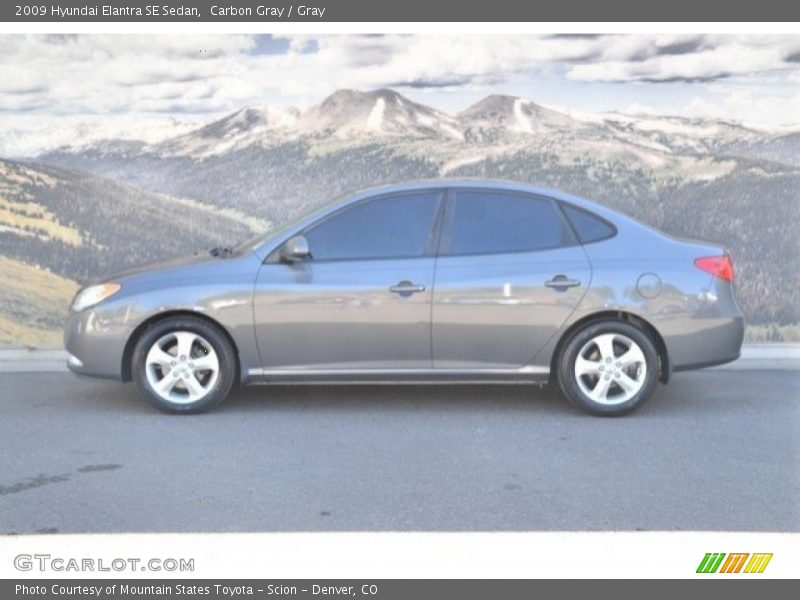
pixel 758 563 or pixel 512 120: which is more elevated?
pixel 512 120

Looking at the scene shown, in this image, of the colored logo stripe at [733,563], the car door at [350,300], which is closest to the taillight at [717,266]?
the car door at [350,300]

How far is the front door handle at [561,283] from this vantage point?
9.00 meters

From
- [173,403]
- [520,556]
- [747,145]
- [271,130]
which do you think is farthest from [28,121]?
[520,556]

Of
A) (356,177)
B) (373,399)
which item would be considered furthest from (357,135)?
(373,399)

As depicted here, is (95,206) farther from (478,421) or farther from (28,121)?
(478,421)

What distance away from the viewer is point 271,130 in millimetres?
11922

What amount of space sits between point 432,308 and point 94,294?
222 cm

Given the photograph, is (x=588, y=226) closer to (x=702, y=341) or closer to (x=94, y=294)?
(x=702, y=341)

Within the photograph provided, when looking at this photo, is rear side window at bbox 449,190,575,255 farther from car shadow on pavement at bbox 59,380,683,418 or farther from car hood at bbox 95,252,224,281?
car hood at bbox 95,252,224,281

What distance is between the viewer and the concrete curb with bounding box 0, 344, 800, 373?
1115cm

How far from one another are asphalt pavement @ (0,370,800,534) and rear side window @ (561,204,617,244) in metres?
1.17

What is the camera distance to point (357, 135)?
11.9 m

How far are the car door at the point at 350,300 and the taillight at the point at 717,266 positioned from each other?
173 cm

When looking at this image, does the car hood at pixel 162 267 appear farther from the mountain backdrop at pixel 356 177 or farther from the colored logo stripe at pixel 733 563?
Result: the colored logo stripe at pixel 733 563
